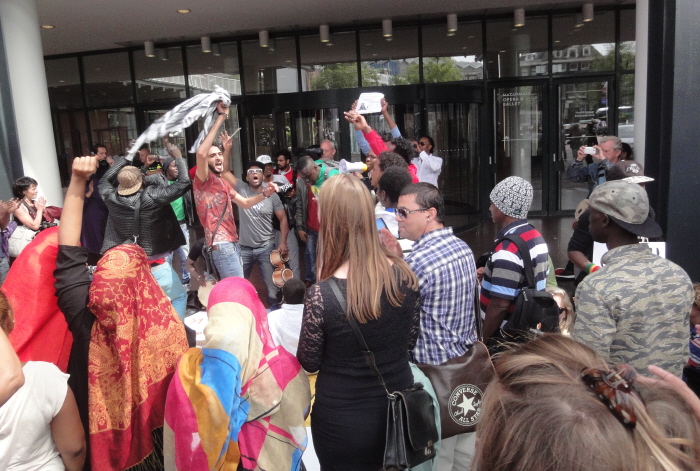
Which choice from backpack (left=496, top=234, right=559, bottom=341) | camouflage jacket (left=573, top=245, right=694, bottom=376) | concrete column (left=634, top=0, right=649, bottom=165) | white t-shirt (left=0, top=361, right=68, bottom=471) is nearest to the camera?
white t-shirt (left=0, top=361, right=68, bottom=471)

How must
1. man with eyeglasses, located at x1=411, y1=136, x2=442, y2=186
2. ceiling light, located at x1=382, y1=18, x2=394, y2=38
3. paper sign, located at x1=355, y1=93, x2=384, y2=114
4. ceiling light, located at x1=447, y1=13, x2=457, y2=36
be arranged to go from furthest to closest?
ceiling light, located at x1=382, y1=18, x2=394, y2=38
ceiling light, located at x1=447, y1=13, x2=457, y2=36
man with eyeglasses, located at x1=411, y1=136, x2=442, y2=186
paper sign, located at x1=355, y1=93, x2=384, y2=114

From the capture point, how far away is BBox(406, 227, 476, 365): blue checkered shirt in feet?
8.17

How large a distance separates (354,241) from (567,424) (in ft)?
4.40

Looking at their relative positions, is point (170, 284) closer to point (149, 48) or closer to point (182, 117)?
point (182, 117)

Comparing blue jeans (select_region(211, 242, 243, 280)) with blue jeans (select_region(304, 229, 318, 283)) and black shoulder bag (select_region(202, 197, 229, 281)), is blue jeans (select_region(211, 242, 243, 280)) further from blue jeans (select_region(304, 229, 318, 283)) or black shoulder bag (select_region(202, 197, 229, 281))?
blue jeans (select_region(304, 229, 318, 283))

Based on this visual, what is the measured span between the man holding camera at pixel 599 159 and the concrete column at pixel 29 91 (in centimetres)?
690

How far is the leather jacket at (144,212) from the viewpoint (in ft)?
14.9

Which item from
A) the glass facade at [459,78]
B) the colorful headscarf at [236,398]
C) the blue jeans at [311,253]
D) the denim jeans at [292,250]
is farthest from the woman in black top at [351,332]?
the glass facade at [459,78]

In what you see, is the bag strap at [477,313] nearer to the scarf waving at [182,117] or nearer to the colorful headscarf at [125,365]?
the colorful headscarf at [125,365]

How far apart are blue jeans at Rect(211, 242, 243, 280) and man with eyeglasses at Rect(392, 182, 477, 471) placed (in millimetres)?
2891

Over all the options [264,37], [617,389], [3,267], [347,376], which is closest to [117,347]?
[347,376]

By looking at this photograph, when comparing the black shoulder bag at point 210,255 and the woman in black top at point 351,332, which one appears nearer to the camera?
the woman in black top at point 351,332

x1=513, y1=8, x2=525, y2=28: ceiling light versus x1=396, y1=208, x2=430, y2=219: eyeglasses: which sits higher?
x1=513, y1=8, x2=525, y2=28: ceiling light

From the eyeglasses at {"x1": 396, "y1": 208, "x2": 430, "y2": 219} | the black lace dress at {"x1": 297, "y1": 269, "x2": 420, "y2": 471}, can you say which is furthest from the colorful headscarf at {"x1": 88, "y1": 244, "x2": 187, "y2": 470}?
the eyeglasses at {"x1": 396, "y1": 208, "x2": 430, "y2": 219}
